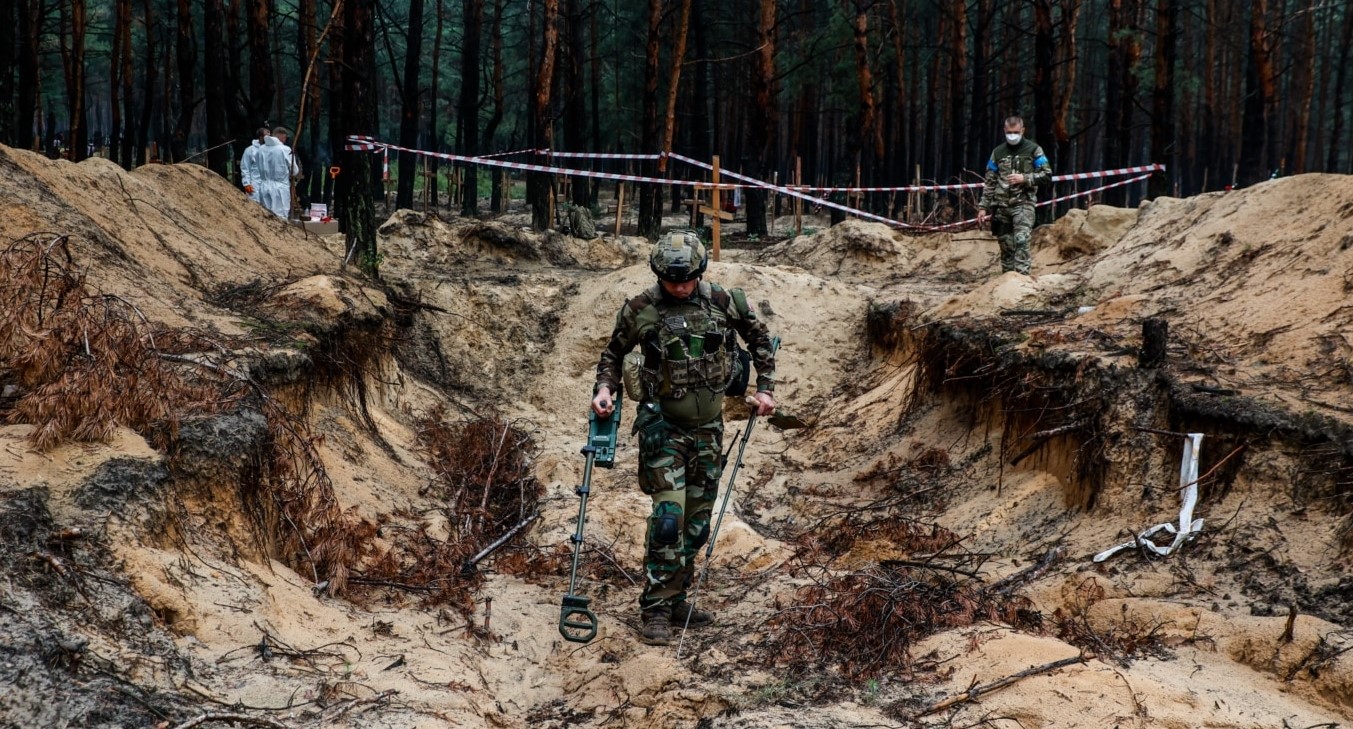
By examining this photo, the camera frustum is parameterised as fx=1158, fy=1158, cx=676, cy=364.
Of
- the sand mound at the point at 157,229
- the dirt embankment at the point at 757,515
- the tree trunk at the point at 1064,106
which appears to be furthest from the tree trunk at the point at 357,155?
the tree trunk at the point at 1064,106

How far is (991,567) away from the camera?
22.1 feet

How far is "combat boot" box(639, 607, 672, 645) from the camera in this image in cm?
594

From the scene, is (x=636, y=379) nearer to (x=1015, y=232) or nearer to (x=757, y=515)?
(x=757, y=515)

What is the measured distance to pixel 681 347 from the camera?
6156 mm

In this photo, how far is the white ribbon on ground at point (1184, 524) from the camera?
608cm

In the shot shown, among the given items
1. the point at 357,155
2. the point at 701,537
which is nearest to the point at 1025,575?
the point at 701,537

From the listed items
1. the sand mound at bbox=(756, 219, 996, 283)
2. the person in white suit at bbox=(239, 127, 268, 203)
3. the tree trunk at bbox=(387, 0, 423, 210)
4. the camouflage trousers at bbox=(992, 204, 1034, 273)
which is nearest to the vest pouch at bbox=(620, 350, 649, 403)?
the camouflage trousers at bbox=(992, 204, 1034, 273)

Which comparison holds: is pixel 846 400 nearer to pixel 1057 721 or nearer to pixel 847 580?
pixel 847 580

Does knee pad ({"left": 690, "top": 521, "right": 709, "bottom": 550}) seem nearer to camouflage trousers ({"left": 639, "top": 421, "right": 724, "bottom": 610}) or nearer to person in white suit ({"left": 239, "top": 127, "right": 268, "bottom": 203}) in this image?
camouflage trousers ({"left": 639, "top": 421, "right": 724, "bottom": 610})

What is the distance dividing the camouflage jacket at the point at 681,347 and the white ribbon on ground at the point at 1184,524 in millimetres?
2282

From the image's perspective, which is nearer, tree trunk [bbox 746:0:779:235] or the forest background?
the forest background

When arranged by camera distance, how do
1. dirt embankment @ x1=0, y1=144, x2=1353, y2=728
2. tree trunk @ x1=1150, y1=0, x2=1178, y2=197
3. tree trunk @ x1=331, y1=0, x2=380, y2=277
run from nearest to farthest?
dirt embankment @ x1=0, y1=144, x2=1353, y2=728 → tree trunk @ x1=331, y1=0, x2=380, y2=277 → tree trunk @ x1=1150, y1=0, x2=1178, y2=197

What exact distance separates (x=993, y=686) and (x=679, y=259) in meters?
2.68

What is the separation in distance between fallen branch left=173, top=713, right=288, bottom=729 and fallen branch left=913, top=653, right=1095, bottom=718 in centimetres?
241
